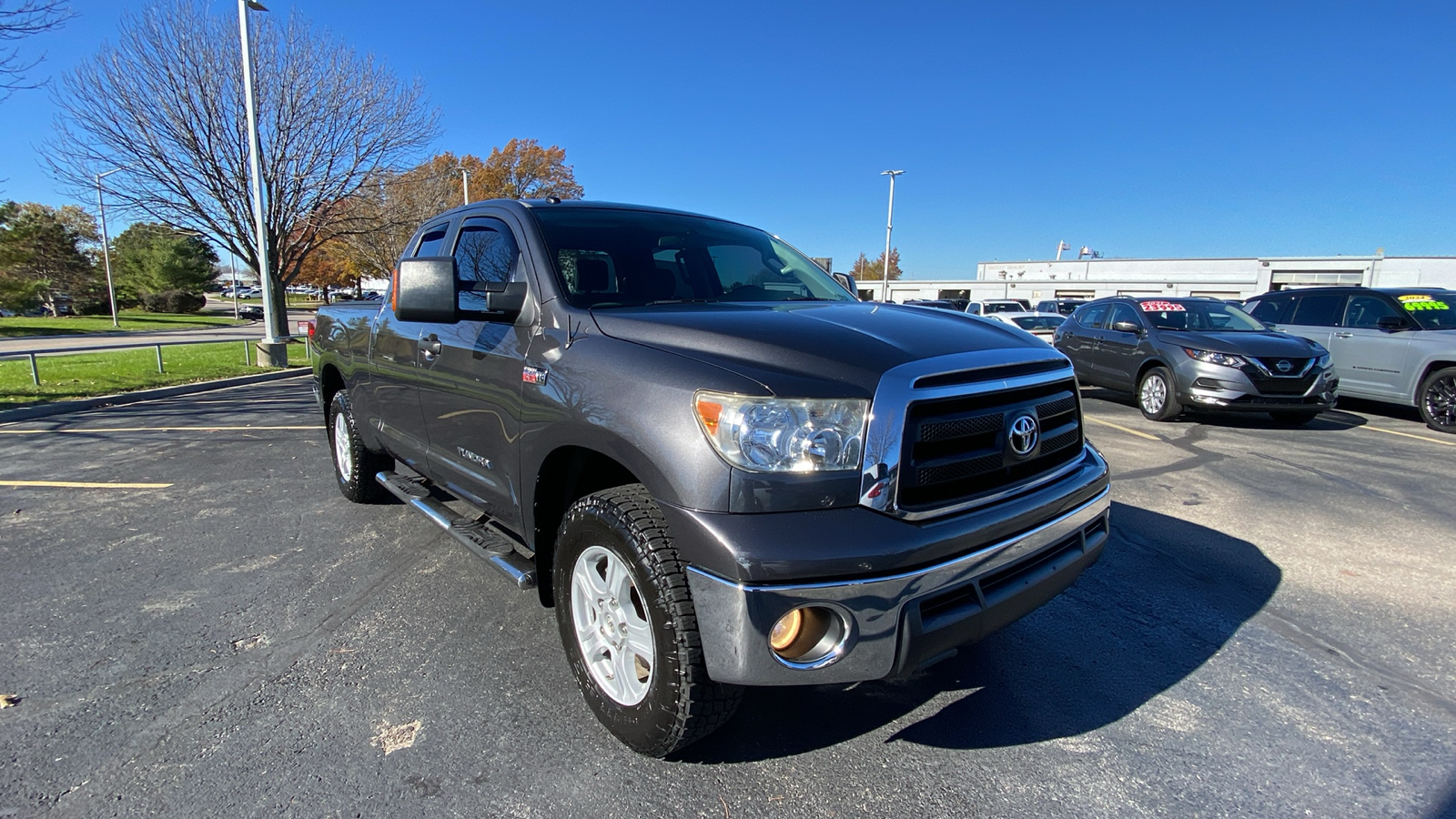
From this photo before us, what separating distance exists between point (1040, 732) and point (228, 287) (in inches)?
4364

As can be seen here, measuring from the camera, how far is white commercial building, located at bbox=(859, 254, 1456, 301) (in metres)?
40.3

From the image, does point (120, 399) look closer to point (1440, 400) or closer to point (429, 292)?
point (429, 292)

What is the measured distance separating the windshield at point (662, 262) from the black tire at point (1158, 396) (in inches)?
261

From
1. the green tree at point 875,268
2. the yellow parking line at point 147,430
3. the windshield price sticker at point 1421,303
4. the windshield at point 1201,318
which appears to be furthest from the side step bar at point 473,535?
the green tree at point 875,268

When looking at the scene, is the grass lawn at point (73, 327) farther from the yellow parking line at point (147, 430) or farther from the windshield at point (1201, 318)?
the windshield at point (1201, 318)

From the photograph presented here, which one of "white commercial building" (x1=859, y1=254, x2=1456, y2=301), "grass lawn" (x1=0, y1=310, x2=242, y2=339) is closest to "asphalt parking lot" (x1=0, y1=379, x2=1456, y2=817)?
"grass lawn" (x1=0, y1=310, x2=242, y2=339)

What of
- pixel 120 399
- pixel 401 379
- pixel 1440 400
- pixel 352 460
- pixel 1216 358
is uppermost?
pixel 401 379

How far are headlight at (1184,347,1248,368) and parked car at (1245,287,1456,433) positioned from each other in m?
2.83

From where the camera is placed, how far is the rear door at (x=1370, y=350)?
8969mm

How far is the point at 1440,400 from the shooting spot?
851 cm

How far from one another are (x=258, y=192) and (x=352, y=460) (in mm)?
13035

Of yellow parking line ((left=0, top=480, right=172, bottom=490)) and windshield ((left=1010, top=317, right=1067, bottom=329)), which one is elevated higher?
windshield ((left=1010, top=317, right=1067, bottom=329))

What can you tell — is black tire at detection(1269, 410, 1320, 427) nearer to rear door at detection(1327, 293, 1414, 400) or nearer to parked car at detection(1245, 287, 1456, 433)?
rear door at detection(1327, 293, 1414, 400)

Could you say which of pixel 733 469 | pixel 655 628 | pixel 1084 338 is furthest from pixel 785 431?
pixel 1084 338
